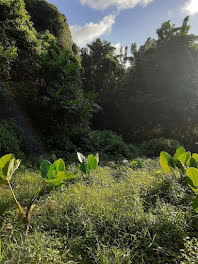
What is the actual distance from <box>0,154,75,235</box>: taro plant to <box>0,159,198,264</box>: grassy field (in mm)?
103

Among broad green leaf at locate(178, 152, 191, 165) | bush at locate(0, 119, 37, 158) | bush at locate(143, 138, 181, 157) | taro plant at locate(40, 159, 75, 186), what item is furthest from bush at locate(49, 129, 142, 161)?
broad green leaf at locate(178, 152, 191, 165)

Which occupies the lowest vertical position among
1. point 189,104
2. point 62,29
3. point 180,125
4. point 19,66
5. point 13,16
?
point 180,125

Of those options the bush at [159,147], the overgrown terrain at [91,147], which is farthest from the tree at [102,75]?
the bush at [159,147]

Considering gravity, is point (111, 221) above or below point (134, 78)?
below

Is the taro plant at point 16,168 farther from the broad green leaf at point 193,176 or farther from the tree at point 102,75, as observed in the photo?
the tree at point 102,75

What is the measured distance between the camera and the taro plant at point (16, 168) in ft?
4.49

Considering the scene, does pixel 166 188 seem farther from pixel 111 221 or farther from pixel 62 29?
pixel 62 29

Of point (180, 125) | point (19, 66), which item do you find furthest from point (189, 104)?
point (19, 66)

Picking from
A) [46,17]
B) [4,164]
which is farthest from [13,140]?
[46,17]

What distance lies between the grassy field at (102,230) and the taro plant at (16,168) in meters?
0.10

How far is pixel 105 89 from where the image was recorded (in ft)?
43.8

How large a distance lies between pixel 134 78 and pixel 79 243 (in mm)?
11018

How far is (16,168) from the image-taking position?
149 centimetres

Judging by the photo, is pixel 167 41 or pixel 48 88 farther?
pixel 167 41
